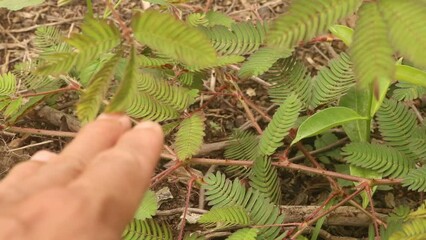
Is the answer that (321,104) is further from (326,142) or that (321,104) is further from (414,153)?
(414,153)

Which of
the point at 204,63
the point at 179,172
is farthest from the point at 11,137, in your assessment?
the point at 204,63

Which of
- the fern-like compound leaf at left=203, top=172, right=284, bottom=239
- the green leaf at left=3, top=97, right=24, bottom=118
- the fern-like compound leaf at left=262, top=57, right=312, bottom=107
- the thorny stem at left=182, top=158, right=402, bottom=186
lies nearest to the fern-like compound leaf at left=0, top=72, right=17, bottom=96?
the green leaf at left=3, top=97, right=24, bottom=118

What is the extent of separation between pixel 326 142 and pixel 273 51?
11.8 inches

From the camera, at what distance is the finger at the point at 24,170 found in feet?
2.53

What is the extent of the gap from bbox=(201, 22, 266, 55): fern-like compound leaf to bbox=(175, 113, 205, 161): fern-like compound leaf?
0.22 meters

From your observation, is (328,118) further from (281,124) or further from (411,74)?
(411,74)

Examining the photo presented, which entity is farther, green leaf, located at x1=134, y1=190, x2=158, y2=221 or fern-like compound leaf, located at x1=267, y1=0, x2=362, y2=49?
green leaf, located at x1=134, y1=190, x2=158, y2=221

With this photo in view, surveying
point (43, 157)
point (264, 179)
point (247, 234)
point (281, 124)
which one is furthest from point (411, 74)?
point (43, 157)

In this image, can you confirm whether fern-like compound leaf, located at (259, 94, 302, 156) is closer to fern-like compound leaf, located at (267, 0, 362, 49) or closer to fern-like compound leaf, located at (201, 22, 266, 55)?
fern-like compound leaf, located at (201, 22, 266, 55)

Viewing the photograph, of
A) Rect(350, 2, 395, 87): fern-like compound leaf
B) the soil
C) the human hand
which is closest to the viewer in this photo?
the human hand

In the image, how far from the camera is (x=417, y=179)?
1454 mm

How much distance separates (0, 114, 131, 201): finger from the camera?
74 centimetres

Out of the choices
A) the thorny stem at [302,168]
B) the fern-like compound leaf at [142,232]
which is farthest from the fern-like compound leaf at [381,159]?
the fern-like compound leaf at [142,232]

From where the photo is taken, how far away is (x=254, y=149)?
1644mm
